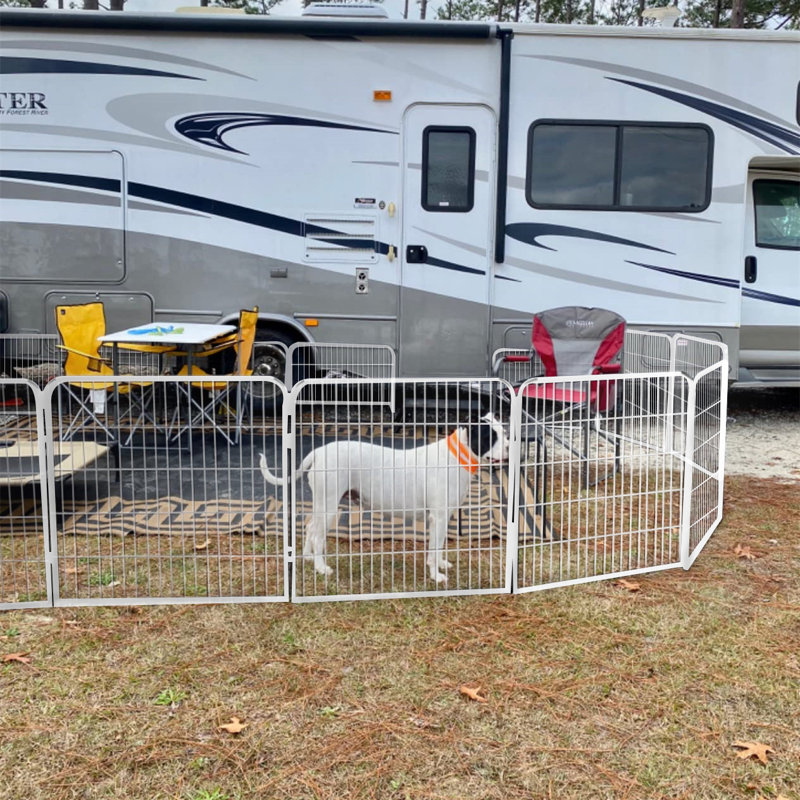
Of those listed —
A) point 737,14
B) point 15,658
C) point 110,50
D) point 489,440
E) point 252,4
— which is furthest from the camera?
point 252,4

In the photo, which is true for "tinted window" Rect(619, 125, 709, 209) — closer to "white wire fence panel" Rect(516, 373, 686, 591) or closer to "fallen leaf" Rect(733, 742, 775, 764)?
"white wire fence panel" Rect(516, 373, 686, 591)

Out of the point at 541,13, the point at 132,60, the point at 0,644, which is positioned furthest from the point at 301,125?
the point at 541,13

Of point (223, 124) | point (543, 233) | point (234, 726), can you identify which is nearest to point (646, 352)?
point (543, 233)

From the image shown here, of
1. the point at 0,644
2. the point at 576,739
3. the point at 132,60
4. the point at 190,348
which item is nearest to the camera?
the point at 576,739

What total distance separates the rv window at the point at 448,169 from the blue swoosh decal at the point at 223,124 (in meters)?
0.45

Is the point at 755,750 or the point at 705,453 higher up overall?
the point at 705,453

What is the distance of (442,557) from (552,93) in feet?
14.3

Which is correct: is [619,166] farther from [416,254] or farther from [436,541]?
[436,541]

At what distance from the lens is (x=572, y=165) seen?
622 centimetres

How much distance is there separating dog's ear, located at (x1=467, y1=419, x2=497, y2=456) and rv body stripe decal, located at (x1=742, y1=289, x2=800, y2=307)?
4544 millimetres

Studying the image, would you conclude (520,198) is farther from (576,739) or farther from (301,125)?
(576,739)

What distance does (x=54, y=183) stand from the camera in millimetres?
6172

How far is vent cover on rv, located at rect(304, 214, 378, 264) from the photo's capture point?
245 inches

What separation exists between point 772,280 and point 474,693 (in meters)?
5.81
